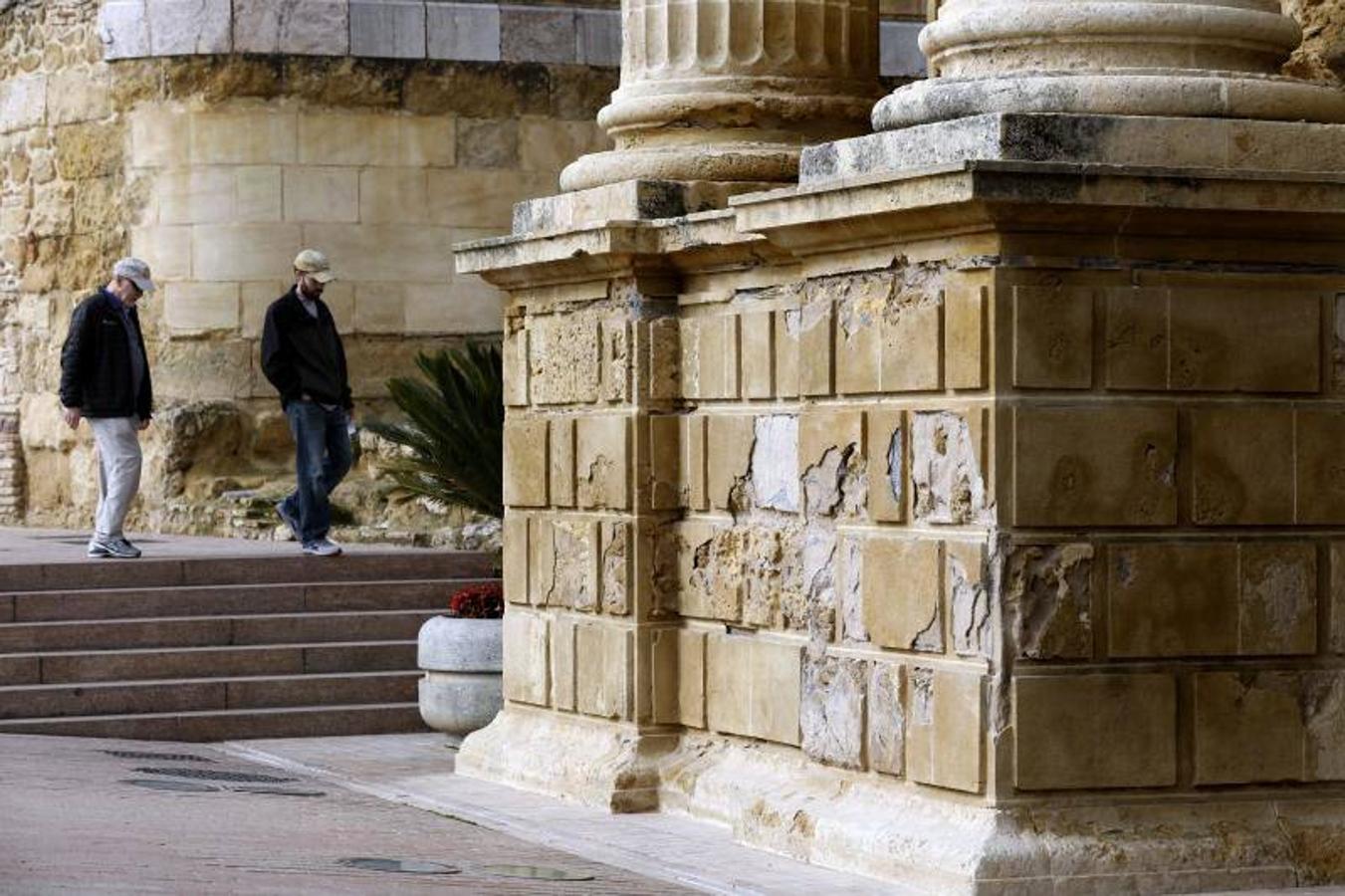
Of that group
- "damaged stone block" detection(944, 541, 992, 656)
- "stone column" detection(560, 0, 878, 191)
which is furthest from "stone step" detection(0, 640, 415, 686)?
"damaged stone block" detection(944, 541, 992, 656)

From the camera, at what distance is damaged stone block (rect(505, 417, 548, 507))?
499 inches

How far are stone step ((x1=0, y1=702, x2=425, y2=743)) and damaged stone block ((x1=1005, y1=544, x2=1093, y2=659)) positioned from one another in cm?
638

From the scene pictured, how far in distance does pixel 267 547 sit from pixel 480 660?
4714 millimetres

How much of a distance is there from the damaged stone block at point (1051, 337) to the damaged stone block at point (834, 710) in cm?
122

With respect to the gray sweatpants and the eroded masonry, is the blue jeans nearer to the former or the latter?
the gray sweatpants

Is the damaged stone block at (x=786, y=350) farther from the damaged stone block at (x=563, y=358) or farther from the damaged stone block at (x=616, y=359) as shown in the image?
the damaged stone block at (x=563, y=358)

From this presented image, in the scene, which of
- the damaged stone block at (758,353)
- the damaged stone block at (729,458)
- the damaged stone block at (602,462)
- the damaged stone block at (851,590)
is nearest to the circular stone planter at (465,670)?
the damaged stone block at (602,462)

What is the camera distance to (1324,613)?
950cm

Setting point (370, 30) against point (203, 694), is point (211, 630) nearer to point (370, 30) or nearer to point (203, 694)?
point (203, 694)

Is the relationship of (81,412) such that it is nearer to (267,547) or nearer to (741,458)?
(267,547)

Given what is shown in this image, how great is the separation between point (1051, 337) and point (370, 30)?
1244cm

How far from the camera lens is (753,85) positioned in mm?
12008

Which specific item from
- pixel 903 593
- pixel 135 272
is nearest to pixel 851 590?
pixel 903 593

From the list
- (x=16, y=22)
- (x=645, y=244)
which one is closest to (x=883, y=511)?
(x=645, y=244)
